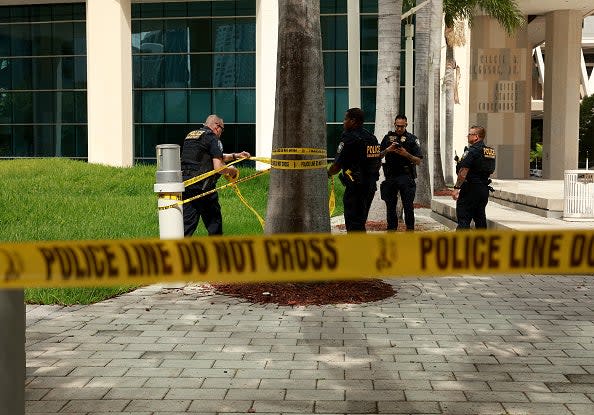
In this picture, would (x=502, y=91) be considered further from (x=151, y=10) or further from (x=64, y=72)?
(x=64, y=72)

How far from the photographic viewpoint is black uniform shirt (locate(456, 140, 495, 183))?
11.2 meters

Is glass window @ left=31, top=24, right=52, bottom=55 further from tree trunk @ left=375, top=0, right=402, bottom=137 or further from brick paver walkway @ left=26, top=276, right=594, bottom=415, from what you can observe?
brick paver walkway @ left=26, top=276, right=594, bottom=415

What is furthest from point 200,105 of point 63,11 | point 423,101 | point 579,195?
point 579,195

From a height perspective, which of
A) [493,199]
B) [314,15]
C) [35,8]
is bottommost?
[493,199]

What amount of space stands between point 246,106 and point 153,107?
449 cm

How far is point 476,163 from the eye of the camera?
11266 mm

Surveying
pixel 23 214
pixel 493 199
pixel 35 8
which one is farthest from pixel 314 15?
pixel 35 8

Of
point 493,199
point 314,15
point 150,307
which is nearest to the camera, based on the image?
point 150,307

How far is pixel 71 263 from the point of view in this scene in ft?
11.0

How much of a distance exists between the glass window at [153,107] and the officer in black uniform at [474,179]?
29531mm

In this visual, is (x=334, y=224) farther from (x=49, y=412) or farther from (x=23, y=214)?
(x=49, y=412)

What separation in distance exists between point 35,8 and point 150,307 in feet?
119

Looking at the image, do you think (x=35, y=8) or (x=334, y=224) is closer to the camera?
(x=334, y=224)

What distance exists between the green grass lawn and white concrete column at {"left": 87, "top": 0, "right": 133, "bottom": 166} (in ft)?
17.5
